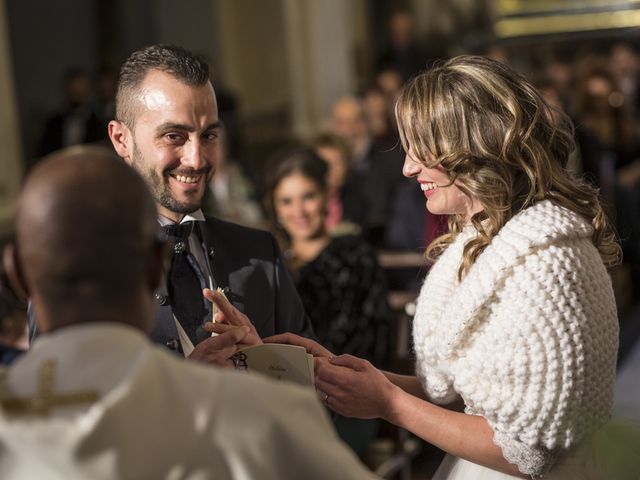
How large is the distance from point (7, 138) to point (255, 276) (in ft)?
21.0

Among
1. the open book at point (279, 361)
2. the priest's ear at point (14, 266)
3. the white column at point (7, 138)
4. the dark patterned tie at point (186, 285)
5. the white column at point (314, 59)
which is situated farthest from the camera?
the white column at point (314, 59)

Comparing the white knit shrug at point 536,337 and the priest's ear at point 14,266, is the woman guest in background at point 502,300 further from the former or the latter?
the priest's ear at point 14,266

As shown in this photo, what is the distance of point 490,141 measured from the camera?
2.54m

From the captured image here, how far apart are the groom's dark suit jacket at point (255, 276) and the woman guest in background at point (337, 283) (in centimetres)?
163

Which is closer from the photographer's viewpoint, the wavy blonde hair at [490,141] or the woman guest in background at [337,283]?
the wavy blonde hair at [490,141]

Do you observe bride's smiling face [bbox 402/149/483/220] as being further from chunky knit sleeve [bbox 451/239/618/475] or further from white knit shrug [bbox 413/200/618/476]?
chunky knit sleeve [bbox 451/239/618/475]

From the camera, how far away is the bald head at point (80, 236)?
1.54 meters

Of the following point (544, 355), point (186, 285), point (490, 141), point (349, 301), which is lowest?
point (349, 301)

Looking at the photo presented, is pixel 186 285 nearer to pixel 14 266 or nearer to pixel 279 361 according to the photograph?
pixel 279 361

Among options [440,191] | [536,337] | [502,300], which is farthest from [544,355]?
[440,191]

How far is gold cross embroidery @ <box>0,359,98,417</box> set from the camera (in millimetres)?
1491

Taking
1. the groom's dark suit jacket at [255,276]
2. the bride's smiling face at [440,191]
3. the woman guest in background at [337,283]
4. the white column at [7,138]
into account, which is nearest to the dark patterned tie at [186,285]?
the groom's dark suit jacket at [255,276]

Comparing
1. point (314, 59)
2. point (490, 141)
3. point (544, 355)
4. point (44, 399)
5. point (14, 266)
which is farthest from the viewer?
point (314, 59)

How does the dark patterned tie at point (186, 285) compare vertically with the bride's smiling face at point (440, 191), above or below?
below
